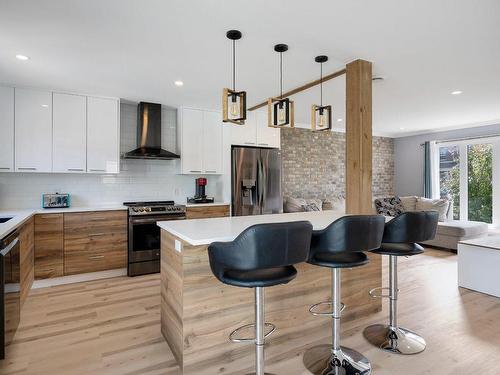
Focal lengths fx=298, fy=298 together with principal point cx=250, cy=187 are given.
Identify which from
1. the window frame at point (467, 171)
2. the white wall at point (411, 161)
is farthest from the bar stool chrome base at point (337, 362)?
the white wall at point (411, 161)

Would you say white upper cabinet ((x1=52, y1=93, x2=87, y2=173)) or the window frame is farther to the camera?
the window frame

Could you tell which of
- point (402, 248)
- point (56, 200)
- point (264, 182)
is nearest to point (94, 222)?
point (56, 200)

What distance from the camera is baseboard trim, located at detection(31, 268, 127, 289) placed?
363cm

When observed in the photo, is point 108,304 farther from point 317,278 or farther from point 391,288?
point 391,288

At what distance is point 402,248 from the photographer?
229 cm

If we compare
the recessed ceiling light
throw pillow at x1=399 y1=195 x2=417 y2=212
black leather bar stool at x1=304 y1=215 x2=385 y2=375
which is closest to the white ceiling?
the recessed ceiling light

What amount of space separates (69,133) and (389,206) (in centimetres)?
604

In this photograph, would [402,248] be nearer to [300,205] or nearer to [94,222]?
[300,205]

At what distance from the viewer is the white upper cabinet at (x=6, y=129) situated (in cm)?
359

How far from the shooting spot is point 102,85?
12.1 ft

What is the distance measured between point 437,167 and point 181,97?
20.3ft

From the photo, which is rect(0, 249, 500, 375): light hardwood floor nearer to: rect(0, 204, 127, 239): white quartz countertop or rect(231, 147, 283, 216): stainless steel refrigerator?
rect(0, 204, 127, 239): white quartz countertop

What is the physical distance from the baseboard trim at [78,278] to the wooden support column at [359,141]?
3113 millimetres

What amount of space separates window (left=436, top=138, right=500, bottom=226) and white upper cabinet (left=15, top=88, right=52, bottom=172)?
7.73 metres
